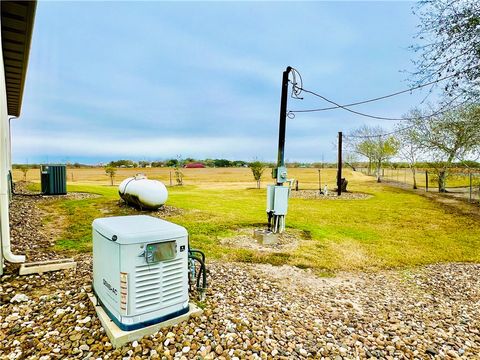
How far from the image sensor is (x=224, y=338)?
2711mm

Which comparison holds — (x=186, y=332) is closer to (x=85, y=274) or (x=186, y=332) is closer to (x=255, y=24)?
(x=85, y=274)

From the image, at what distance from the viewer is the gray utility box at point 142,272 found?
2445mm

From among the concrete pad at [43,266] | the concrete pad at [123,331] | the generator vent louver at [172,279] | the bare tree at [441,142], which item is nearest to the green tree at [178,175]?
the bare tree at [441,142]

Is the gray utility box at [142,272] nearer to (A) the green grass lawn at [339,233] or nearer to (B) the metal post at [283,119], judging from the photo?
(A) the green grass lawn at [339,233]

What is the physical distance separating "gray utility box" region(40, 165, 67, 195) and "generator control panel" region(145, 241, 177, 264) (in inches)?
479

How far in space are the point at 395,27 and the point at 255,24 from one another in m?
4.44

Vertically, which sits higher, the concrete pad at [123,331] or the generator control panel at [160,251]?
the generator control panel at [160,251]

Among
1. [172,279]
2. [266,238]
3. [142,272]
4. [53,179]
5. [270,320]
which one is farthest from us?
[53,179]

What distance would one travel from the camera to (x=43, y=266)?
13.2 ft

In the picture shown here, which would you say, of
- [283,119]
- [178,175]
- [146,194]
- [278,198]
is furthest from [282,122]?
[178,175]

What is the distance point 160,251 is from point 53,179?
→ 1259 cm

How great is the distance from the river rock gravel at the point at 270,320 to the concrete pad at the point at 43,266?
0.35 feet

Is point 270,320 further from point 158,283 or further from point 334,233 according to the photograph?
point 334,233

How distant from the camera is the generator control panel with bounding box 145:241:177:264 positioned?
2.49 metres
